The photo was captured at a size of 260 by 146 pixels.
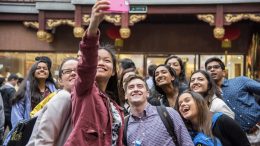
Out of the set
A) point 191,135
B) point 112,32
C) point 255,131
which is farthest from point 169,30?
point 191,135

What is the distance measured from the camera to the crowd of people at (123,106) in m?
2.95

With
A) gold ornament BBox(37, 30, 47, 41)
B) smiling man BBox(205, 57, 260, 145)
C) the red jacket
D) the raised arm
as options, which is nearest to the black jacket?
smiling man BBox(205, 57, 260, 145)

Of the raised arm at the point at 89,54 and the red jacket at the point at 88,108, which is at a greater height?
the raised arm at the point at 89,54

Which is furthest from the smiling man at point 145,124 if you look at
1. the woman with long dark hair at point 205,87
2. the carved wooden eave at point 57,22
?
the carved wooden eave at point 57,22

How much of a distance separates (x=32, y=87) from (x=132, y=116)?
226 cm

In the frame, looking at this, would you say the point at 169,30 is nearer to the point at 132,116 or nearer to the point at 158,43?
the point at 158,43

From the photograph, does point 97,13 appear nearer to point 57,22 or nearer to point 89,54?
point 89,54

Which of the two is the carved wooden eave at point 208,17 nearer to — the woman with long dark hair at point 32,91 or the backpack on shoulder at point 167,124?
the woman with long dark hair at point 32,91

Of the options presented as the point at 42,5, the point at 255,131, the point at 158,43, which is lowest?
the point at 255,131

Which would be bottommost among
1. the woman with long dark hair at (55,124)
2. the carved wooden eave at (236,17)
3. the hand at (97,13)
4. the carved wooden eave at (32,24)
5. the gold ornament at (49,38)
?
the woman with long dark hair at (55,124)

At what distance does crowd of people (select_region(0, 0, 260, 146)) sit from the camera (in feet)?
9.68

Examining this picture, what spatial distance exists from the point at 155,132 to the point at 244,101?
212 centimetres

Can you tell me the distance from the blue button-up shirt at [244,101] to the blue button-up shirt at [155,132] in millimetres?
1897

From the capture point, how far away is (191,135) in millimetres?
4645
